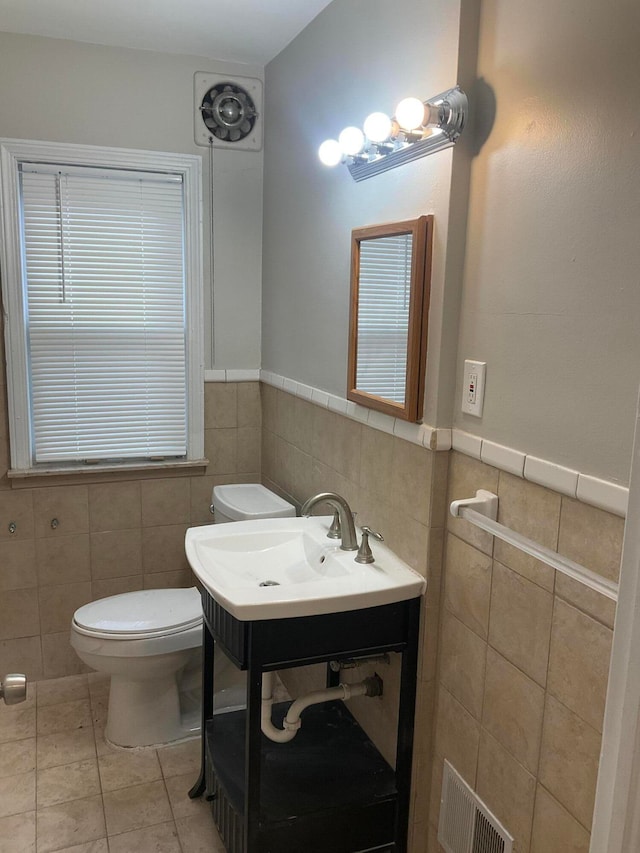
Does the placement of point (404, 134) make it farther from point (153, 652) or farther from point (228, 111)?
point (153, 652)

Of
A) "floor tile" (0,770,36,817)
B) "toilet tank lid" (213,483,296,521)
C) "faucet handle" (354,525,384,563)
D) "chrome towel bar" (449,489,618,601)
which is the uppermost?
"chrome towel bar" (449,489,618,601)

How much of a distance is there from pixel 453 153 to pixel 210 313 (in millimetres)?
1482

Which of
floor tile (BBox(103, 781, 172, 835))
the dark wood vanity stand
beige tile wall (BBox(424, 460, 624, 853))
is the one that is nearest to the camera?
beige tile wall (BBox(424, 460, 624, 853))

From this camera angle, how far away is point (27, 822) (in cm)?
204

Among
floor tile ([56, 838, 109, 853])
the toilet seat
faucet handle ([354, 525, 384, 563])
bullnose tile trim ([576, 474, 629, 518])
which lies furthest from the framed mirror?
floor tile ([56, 838, 109, 853])

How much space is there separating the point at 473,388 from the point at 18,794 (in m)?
1.88

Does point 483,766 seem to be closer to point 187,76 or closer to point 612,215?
point 612,215

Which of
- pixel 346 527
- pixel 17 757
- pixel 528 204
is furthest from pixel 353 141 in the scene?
pixel 17 757

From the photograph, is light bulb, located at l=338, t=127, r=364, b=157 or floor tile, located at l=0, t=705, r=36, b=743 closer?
light bulb, located at l=338, t=127, r=364, b=157

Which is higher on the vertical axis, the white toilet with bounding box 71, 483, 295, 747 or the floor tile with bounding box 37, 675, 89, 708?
the white toilet with bounding box 71, 483, 295, 747

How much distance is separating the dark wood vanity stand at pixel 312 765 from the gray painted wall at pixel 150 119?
134 cm

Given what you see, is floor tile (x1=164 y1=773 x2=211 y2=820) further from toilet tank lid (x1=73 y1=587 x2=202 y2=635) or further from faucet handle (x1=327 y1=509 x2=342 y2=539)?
faucet handle (x1=327 y1=509 x2=342 y2=539)

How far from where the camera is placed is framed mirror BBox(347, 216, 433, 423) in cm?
166

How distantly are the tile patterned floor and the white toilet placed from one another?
0.08 metres
